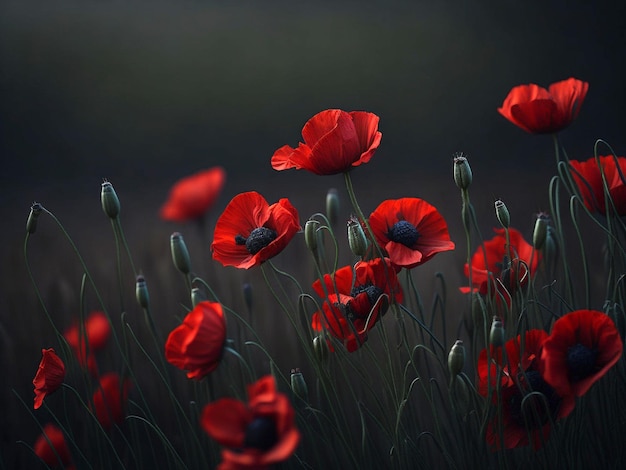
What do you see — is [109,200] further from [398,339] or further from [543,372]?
[543,372]

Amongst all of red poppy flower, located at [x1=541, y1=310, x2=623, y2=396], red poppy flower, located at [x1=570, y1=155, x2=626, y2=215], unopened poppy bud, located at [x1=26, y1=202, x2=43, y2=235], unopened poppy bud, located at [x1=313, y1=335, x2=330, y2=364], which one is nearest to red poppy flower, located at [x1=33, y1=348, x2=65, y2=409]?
unopened poppy bud, located at [x1=26, y1=202, x2=43, y2=235]

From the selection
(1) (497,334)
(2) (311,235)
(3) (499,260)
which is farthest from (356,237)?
(3) (499,260)

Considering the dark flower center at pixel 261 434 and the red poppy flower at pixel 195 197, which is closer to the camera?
the dark flower center at pixel 261 434

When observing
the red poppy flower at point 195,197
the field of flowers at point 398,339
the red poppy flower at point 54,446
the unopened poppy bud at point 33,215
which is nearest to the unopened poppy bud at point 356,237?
the field of flowers at point 398,339

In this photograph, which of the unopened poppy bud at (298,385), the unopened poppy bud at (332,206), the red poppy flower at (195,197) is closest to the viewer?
the unopened poppy bud at (298,385)

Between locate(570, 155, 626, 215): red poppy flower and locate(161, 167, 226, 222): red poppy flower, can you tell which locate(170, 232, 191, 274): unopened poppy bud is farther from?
locate(161, 167, 226, 222): red poppy flower

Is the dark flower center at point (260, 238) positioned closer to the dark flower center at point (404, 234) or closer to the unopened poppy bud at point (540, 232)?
the dark flower center at point (404, 234)

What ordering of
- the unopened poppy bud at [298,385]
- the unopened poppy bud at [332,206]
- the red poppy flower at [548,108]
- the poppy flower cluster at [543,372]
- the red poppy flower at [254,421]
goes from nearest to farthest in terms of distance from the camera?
the red poppy flower at [254,421] < the poppy flower cluster at [543,372] < the unopened poppy bud at [298,385] < the red poppy flower at [548,108] < the unopened poppy bud at [332,206]
